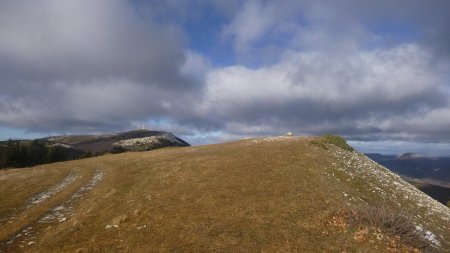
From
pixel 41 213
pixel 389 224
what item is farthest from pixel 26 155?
pixel 389 224

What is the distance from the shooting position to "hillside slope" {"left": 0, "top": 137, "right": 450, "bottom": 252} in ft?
70.2

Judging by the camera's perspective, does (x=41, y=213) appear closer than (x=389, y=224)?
No

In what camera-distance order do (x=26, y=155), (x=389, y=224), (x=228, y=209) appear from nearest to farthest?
(x=389, y=224)
(x=228, y=209)
(x=26, y=155)

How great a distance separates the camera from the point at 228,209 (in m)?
27.2

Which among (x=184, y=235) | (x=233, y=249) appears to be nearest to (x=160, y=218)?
(x=184, y=235)

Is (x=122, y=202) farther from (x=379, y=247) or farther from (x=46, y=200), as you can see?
(x=379, y=247)

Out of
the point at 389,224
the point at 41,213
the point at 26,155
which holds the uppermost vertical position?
the point at 26,155

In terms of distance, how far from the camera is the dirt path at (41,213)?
72.0 feet

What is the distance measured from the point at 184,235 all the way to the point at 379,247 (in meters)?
11.3

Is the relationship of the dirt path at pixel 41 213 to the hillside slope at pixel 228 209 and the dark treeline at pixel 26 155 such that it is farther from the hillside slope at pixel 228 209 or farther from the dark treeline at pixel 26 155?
the dark treeline at pixel 26 155

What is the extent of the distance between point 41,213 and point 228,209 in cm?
1463

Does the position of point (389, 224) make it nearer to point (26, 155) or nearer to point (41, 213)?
point (41, 213)

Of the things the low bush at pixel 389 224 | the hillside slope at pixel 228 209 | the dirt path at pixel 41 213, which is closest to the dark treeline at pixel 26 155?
the hillside slope at pixel 228 209

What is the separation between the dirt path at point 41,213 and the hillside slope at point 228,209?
7cm
